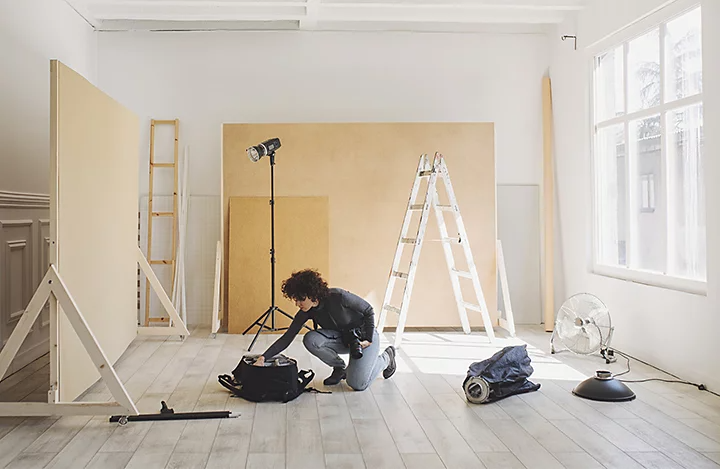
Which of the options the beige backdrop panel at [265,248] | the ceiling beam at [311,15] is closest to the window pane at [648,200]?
the beige backdrop panel at [265,248]

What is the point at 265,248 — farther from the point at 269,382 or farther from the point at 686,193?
the point at 686,193

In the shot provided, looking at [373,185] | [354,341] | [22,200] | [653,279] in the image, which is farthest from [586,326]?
[22,200]

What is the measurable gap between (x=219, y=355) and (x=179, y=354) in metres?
0.34

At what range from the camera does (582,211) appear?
6617 millimetres

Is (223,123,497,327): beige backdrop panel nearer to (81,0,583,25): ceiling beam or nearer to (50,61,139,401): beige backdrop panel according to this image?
(81,0,583,25): ceiling beam

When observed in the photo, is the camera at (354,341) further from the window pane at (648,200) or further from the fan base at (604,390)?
the window pane at (648,200)

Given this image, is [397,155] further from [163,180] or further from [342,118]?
[163,180]

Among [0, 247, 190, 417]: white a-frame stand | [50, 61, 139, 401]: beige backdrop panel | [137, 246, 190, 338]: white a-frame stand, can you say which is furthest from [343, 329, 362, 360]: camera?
[137, 246, 190, 338]: white a-frame stand

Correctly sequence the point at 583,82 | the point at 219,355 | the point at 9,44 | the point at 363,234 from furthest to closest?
1. the point at 363,234
2. the point at 583,82
3. the point at 219,355
4. the point at 9,44

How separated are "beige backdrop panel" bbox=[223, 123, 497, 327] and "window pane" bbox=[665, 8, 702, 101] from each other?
2.16 m

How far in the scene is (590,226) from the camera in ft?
21.3

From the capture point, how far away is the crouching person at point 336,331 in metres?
4.57

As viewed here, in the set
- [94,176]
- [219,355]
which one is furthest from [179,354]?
[94,176]

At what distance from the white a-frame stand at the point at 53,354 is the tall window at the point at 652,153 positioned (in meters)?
3.95
